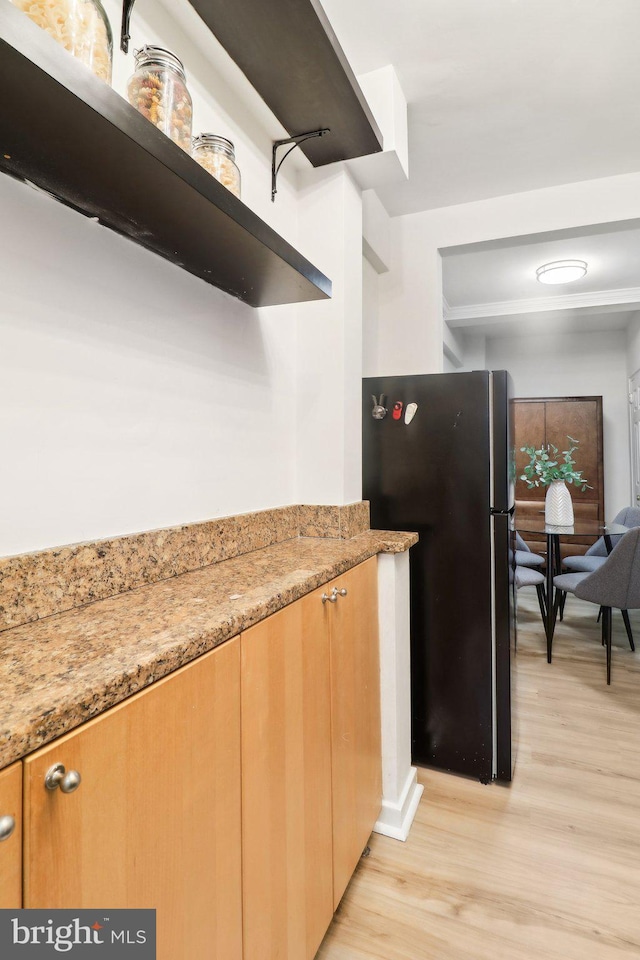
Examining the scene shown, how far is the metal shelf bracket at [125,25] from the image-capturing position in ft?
3.48

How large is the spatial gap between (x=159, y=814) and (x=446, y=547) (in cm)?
149

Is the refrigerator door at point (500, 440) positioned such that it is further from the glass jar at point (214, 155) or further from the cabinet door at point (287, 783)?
the glass jar at point (214, 155)

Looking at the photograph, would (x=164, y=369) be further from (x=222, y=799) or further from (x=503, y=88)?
(x=503, y=88)

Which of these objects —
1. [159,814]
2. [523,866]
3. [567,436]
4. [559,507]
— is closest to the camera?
[159,814]

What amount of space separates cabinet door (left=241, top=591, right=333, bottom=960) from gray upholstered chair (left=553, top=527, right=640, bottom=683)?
2134 millimetres

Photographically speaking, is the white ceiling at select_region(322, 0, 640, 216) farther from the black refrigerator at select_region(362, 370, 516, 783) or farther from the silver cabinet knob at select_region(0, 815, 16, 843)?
the silver cabinet knob at select_region(0, 815, 16, 843)

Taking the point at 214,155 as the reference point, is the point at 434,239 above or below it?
above

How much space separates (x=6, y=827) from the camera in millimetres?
457

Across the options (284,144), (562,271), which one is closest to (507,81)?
(284,144)

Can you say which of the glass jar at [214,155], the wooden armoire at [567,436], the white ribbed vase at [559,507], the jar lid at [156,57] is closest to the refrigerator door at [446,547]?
the glass jar at [214,155]

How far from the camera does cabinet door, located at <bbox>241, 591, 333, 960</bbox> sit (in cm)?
88

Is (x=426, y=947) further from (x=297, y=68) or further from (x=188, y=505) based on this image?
(x=297, y=68)

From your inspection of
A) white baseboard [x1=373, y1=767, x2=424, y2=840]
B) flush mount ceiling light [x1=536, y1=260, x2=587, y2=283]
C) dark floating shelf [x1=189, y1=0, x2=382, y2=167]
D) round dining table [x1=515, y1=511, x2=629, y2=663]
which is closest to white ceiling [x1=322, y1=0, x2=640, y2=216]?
dark floating shelf [x1=189, y1=0, x2=382, y2=167]

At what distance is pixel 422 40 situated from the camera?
163cm
